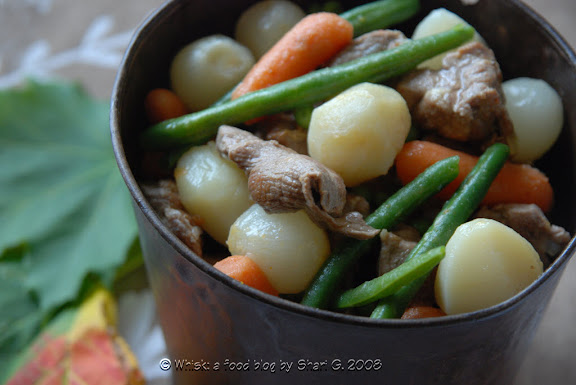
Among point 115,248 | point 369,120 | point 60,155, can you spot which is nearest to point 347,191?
point 369,120

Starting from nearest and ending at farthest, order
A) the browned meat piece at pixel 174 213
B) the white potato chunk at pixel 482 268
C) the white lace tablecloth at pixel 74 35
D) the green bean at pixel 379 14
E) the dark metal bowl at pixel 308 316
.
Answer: the dark metal bowl at pixel 308 316, the white potato chunk at pixel 482 268, the browned meat piece at pixel 174 213, the green bean at pixel 379 14, the white lace tablecloth at pixel 74 35

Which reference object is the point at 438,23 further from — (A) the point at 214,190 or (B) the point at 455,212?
(A) the point at 214,190

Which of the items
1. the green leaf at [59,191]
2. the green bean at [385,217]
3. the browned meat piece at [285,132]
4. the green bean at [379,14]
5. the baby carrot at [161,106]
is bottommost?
the green leaf at [59,191]

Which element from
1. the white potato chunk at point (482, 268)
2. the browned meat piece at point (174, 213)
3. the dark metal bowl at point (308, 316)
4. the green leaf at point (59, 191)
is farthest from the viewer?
the green leaf at point (59, 191)

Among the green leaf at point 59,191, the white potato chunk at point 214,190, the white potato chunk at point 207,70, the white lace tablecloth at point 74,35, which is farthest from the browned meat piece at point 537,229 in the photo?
the white lace tablecloth at point 74,35

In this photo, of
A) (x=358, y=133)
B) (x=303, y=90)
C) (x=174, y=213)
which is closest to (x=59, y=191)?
(x=174, y=213)

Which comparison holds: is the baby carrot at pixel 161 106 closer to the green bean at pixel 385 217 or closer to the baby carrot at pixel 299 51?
the baby carrot at pixel 299 51

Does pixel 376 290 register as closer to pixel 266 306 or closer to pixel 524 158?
pixel 266 306
